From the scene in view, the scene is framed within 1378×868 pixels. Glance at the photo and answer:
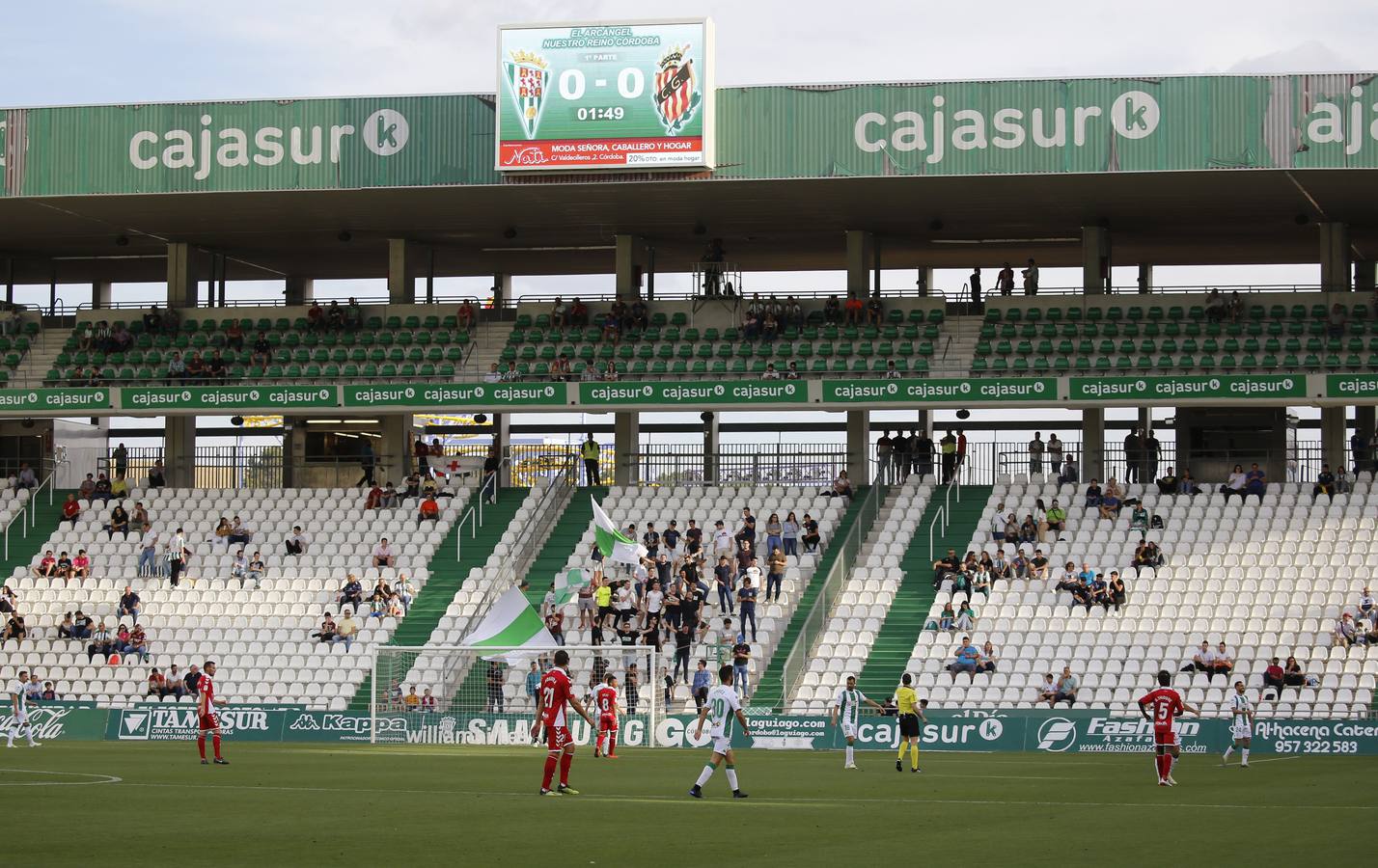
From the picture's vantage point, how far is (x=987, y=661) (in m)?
37.2

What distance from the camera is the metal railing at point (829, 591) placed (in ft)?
124

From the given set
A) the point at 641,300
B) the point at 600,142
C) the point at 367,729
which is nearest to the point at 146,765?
the point at 367,729

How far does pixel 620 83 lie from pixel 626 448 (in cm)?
1043

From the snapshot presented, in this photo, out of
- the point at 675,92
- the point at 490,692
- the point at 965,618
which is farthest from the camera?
the point at 675,92

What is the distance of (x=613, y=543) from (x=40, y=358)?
2051 centimetres

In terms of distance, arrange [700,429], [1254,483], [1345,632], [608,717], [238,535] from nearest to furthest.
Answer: [608,717], [1345,632], [1254,483], [238,535], [700,429]

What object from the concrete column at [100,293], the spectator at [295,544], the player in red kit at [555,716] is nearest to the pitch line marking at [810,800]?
the player in red kit at [555,716]

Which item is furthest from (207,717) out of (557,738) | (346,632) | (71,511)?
(71,511)

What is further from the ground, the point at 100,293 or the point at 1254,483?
the point at 100,293

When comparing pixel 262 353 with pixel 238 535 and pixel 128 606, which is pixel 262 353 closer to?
pixel 238 535

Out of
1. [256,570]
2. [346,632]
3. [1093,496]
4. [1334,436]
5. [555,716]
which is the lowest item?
[555,716]

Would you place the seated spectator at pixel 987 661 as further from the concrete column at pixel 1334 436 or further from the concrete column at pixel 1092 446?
the concrete column at pixel 1334 436

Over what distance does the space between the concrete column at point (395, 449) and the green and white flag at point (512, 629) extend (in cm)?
1351

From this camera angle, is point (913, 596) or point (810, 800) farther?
point (913, 596)
